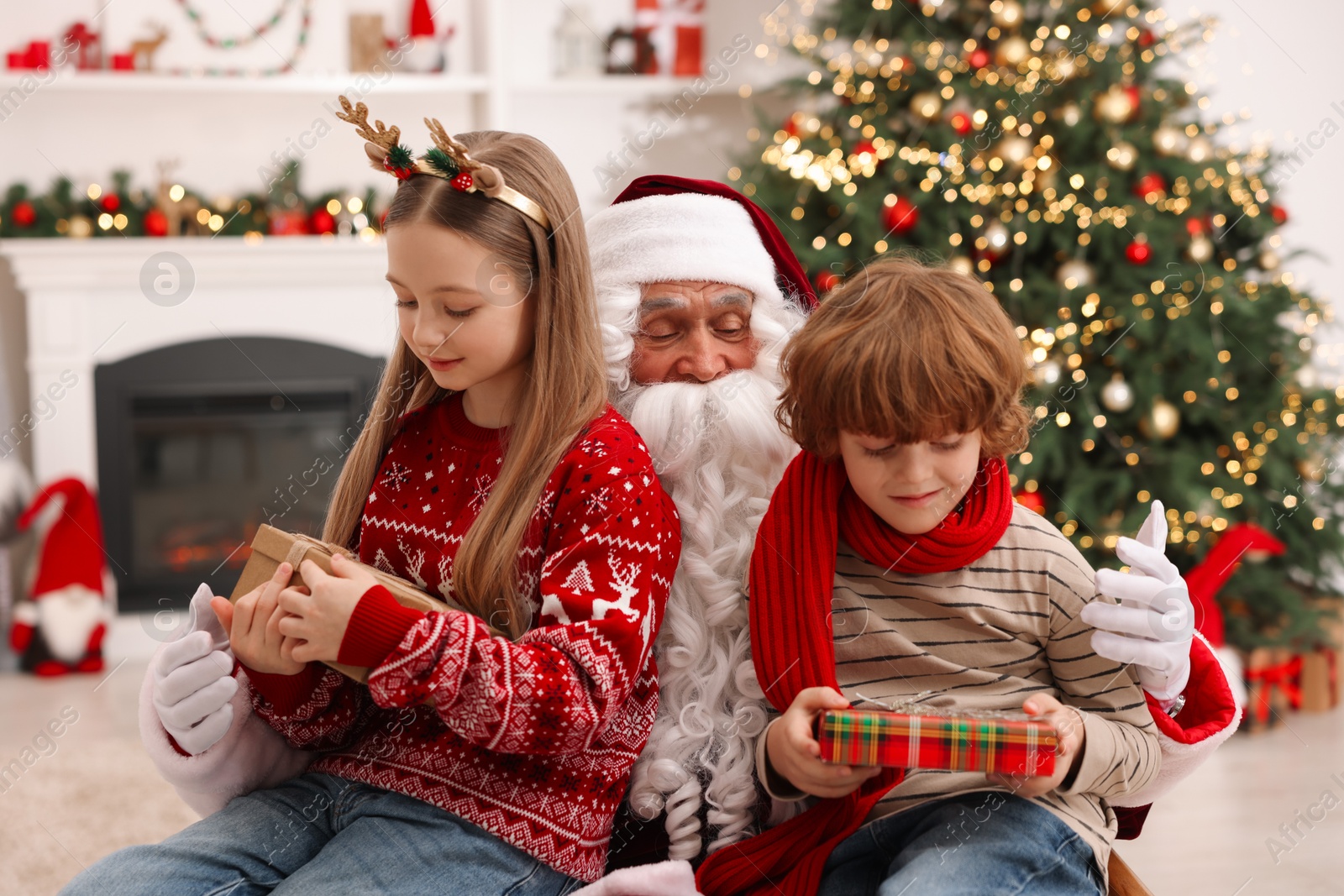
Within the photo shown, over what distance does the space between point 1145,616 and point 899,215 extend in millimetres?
2120

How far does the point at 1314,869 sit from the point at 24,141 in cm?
448

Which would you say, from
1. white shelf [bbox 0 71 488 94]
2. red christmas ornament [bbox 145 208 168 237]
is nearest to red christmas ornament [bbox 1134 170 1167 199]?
white shelf [bbox 0 71 488 94]

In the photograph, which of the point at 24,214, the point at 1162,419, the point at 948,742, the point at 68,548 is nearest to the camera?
the point at 948,742

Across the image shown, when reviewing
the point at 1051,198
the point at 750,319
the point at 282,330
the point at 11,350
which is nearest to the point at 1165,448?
the point at 1051,198

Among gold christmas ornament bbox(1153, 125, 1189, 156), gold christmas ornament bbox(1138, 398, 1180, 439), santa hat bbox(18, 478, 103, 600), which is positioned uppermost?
gold christmas ornament bbox(1153, 125, 1189, 156)

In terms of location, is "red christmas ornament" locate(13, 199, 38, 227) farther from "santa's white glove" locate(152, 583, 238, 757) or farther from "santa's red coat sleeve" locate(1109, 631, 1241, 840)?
"santa's red coat sleeve" locate(1109, 631, 1241, 840)

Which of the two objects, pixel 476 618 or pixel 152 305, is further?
pixel 152 305

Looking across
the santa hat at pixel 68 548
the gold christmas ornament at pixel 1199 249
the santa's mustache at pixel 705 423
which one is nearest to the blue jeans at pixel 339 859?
the santa's mustache at pixel 705 423

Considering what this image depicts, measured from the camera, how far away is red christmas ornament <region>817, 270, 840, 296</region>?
3143 mm

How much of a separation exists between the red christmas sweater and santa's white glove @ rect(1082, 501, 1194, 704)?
0.46 metres

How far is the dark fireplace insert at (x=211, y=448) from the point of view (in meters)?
4.03

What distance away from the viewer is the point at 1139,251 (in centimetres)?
301

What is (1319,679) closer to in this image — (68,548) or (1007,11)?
(1007,11)

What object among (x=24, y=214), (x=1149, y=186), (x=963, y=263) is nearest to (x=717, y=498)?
(x=963, y=263)
